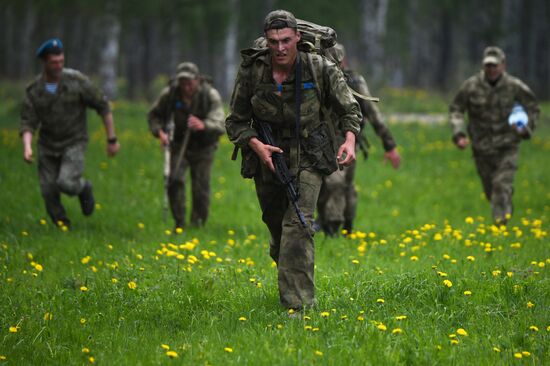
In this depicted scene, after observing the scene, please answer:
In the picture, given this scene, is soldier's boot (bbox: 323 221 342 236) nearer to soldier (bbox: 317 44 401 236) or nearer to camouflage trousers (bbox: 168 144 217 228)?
soldier (bbox: 317 44 401 236)

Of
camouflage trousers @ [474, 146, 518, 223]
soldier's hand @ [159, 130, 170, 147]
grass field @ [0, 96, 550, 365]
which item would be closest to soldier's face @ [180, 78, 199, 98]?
soldier's hand @ [159, 130, 170, 147]

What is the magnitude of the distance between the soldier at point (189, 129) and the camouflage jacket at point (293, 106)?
419cm

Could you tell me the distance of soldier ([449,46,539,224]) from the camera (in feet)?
36.1

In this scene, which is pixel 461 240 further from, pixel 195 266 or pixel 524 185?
pixel 524 185

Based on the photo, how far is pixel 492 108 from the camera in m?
11.2

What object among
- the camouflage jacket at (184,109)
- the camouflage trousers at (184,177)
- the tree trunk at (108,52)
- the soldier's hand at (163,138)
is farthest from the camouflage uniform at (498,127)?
the tree trunk at (108,52)

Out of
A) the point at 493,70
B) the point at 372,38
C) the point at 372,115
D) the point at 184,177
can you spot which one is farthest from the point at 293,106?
the point at 372,38

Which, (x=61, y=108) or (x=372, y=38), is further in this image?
(x=372, y=38)

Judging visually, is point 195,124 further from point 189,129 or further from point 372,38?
point 372,38

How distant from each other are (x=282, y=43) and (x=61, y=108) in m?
4.96

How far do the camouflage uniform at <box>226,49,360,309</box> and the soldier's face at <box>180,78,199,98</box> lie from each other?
13.9 feet

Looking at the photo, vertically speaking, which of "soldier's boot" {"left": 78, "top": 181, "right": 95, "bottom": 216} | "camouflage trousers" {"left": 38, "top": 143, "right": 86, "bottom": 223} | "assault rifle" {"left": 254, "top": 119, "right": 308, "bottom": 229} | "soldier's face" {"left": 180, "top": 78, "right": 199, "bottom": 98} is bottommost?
"soldier's boot" {"left": 78, "top": 181, "right": 95, "bottom": 216}

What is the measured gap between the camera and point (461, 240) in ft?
30.9

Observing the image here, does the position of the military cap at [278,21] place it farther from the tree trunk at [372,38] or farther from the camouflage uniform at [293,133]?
the tree trunk at [372,38]
